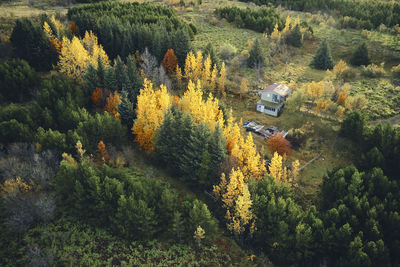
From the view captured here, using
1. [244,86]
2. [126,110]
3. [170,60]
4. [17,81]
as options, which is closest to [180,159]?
[126,110]

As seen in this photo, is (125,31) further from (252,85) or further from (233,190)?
(233,190)

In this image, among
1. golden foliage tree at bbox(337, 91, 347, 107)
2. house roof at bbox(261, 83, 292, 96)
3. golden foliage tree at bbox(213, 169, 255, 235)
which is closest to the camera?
golden foliage tree at bbox(213, 169, 255, 235)

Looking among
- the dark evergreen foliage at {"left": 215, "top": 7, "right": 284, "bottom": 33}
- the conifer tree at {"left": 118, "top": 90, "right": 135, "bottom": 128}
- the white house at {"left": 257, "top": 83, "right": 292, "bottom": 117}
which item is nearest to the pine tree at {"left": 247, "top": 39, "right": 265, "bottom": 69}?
the white house at {"left": 257, "top": 83, "right": 292, "bottom": 117}

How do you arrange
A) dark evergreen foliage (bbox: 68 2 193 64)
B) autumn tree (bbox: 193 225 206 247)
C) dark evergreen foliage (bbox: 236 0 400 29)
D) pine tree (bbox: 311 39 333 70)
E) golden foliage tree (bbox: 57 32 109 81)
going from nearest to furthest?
1. autumn tree (bbox: 193 225 206 247)
2. golden foliage tree (bbox: 57 32 109 81)
3. dark evergreen foliage (bbox: 68 2 193 64)
4. pine tree (bbox: 311 39 333 70)
5. dark evergreen foliage (bbox: 236 0 400 29)

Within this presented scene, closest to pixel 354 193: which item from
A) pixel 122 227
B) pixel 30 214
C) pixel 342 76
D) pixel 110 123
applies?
pixel 122 227

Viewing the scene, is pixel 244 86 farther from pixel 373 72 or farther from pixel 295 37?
pixel 295 37

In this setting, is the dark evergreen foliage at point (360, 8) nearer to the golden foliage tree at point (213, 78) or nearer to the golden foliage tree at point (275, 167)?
the golden foliage tree at point (213, 78)

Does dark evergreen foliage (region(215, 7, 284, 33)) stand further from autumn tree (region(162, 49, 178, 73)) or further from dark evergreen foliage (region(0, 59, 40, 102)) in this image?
dark evergreen foliage (region(0, 59, 40, 102))

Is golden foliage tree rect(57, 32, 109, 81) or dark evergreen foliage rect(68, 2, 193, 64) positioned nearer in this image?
golden foliage tree rect(57, 32, 109, 81)
